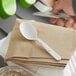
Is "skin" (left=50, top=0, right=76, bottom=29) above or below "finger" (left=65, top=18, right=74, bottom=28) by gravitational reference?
above

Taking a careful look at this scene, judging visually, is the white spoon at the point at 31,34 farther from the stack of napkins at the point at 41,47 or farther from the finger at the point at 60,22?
the finger at the point at 60,22

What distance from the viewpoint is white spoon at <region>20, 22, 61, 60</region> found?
0.51m

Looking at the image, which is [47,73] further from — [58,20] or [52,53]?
[58,20]

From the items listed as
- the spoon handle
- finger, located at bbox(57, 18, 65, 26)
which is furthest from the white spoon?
finger, located at bbox(57, 18, 65, 26)

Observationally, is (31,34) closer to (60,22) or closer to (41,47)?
(41,47)

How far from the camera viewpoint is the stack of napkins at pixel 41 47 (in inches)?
19.3

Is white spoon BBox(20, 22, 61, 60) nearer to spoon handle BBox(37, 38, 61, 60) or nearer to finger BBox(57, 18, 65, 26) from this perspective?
spoon handle BBox(37, 38, 61, 60)

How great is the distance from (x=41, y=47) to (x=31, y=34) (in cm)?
4

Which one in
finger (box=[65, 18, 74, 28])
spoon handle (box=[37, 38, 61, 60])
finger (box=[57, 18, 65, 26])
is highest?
spoon handle (box=[37, 38, 61, 60])

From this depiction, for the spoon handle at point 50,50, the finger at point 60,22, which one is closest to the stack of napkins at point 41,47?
the spoon handle at point 50,50

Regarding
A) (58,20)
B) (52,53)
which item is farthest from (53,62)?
(58,20)

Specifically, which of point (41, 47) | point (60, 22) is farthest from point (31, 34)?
point (60, 22)

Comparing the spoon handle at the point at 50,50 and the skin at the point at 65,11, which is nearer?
the spoon handle at the point at 50,50

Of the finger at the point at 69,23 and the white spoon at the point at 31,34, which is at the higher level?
the white spoon at the point at 31,34
